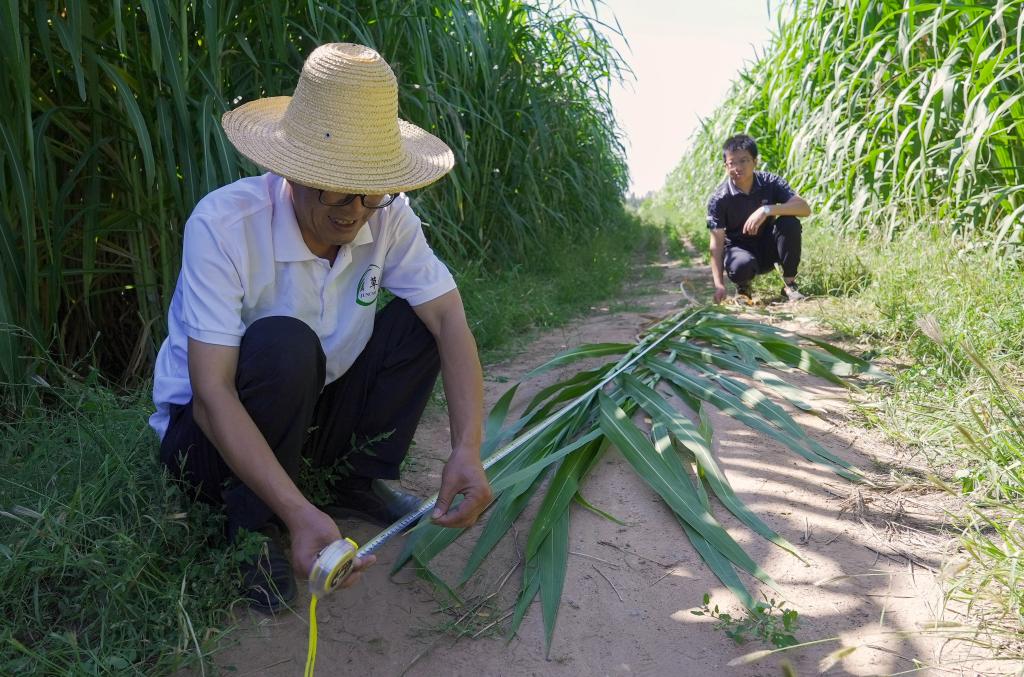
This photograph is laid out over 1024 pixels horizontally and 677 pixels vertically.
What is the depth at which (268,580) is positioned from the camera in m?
1.72

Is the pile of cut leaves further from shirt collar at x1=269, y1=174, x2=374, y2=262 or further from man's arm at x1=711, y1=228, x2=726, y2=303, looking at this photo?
man's arm at x1=711, y1=228, x2=726, y2=303

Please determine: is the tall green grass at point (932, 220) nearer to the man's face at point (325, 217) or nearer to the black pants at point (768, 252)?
the black pants at point (768, 252)

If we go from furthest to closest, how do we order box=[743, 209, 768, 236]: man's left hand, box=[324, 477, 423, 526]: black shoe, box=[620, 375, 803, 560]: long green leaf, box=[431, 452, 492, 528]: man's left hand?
box=[743, 209, 768, 236]: man's left hand
box=[324, 477, 423, 526]: black shoe
box=[620, 375, 803, 560]: long green leaf
box=[431, 452, 492, 528]: man's left hand

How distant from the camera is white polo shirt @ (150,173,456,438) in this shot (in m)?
1.61

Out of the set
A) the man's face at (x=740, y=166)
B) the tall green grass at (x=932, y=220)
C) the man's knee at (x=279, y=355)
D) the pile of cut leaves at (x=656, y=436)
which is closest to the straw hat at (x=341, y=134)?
the man's knee at (x=279, y=355)

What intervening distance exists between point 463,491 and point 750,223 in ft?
10.9

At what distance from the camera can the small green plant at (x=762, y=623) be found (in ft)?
5.25

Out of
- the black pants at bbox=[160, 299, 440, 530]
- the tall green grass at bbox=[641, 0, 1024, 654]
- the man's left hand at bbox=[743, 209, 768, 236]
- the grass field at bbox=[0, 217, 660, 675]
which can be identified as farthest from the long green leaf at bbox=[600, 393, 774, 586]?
the man's left hand at bbox=[743, 209, 768, 236]

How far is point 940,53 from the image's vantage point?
14.9 feet

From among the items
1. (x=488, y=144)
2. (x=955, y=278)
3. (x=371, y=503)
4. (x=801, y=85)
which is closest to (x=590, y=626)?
(x=371, y=503)

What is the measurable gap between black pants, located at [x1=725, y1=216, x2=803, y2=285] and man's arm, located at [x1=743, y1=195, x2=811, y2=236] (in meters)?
0.07

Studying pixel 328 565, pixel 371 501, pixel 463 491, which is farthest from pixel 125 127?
pixel 328 565

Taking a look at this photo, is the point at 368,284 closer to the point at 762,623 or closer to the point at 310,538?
the point at 310,538

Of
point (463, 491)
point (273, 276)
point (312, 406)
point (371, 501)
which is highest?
point (273, 276)
